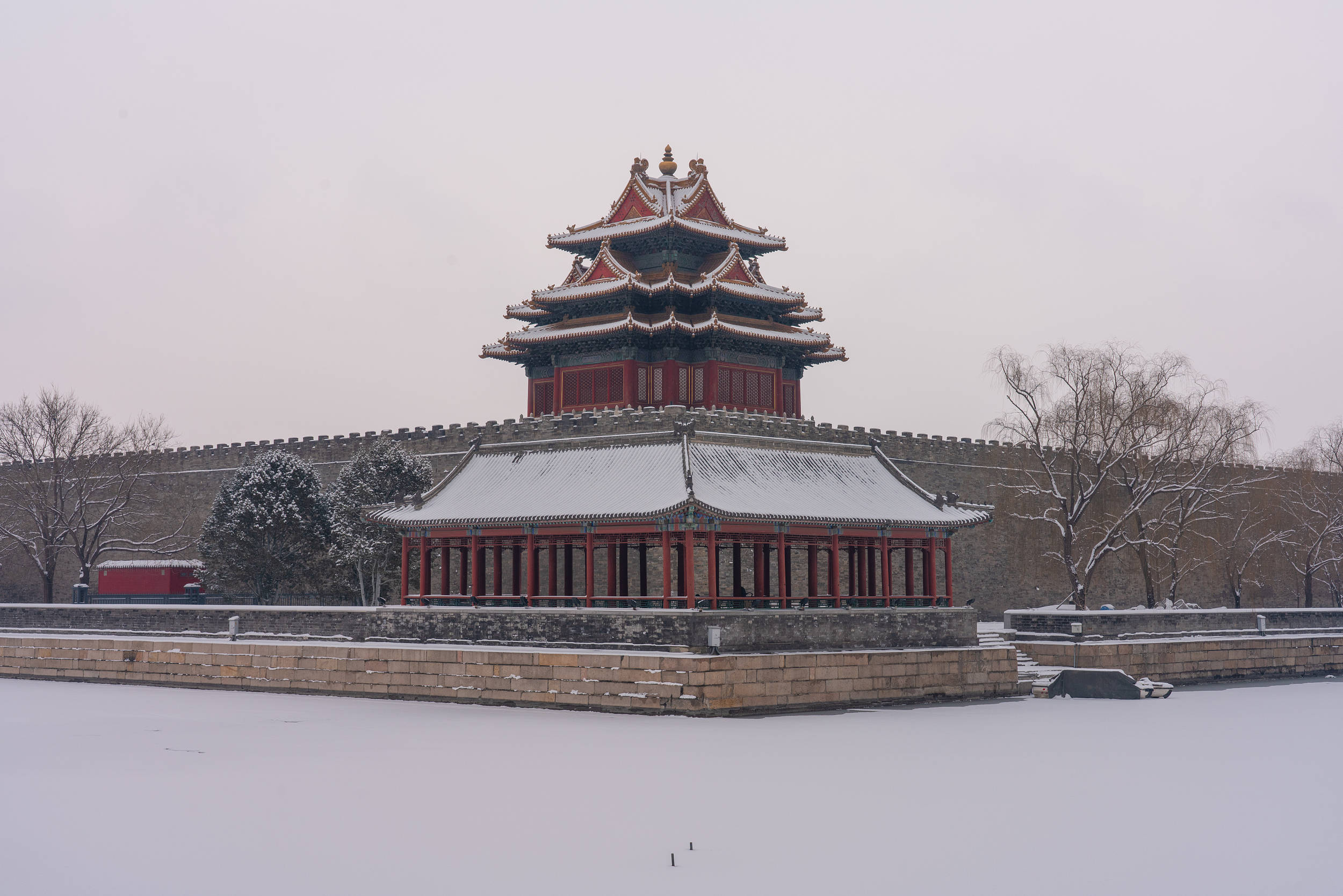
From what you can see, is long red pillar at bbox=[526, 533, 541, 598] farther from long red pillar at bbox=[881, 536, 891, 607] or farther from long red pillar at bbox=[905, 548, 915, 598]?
long red pillar at bbox=[905, 548, 915, 598]

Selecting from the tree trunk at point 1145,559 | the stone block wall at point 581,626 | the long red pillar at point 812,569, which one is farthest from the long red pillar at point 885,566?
the tree trunk at point 1145,559

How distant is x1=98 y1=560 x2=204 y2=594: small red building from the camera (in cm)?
3894

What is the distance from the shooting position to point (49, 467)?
142ft

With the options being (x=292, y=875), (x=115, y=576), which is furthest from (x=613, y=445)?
(x=115, y=576)

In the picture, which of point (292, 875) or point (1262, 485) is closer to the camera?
point (292, 875)

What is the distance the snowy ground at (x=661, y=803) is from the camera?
11000 mm

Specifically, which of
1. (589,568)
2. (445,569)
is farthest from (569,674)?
(445,569)

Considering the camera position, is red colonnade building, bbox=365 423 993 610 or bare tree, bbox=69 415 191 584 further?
bare tree, bbox=69 415 191 584

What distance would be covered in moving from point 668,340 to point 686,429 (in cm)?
Answer: 632

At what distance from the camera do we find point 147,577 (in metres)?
39.4

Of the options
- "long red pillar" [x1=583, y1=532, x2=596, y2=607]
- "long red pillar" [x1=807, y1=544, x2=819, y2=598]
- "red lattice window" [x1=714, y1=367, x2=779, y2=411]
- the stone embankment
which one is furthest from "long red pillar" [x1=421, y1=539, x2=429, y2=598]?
the stone embankment

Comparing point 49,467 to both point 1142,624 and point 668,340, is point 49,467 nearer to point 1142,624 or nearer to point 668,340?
point 668,340

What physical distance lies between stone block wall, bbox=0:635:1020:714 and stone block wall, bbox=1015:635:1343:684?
7.90 ft

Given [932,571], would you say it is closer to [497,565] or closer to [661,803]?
[497,565]
